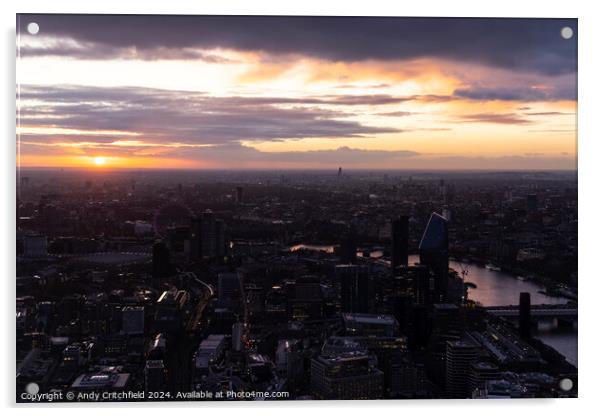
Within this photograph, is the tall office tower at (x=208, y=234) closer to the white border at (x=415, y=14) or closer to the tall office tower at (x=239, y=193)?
the tall office tower at (x=239, y=193)

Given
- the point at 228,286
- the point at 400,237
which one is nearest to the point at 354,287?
the point at 400,237

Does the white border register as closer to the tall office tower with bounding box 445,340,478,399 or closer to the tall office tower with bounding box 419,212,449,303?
the tall office tower with bounding box 445,340,478,399

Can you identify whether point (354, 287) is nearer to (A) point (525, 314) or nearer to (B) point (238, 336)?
(B) point (238, 336)

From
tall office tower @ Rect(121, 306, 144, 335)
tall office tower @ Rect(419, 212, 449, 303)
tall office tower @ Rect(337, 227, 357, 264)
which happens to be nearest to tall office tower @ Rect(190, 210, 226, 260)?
tall office tower @ Rect(121, 306, 144, 335)

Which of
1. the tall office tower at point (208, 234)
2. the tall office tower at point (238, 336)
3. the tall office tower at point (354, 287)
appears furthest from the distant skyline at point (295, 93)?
the tall office tower at point (238, 336)

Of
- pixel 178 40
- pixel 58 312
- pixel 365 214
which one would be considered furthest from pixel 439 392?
pixel 178 40

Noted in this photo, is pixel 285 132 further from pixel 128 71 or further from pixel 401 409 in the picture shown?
pixel 401 409
